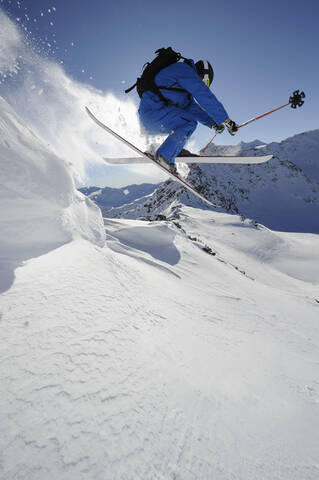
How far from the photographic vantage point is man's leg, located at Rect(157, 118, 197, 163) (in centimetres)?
482

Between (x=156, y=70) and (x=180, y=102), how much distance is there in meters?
0.75

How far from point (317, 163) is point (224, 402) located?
135399 mm

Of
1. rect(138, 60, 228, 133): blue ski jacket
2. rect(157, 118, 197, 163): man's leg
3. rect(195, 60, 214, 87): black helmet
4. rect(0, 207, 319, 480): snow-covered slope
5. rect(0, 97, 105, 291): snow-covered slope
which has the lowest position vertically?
rect(0, 207, 319, 480): snow-covered slope

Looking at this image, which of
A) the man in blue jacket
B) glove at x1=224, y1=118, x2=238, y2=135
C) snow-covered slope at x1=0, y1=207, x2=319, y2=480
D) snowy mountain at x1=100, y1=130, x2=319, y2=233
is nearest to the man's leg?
the man in blue jacket

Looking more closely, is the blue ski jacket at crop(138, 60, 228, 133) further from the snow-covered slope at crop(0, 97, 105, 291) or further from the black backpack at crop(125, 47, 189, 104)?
the snow-covered slope at crop(0, 97, 105, 291)

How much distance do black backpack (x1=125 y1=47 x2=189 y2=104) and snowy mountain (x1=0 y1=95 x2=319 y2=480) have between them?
265 cm

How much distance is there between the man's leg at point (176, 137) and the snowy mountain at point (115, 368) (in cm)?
258

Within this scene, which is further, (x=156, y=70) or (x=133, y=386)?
(x=156, y=70)

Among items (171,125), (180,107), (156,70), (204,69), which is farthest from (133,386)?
(204,69)

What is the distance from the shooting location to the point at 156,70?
422 cm

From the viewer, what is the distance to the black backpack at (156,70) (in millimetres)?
4121

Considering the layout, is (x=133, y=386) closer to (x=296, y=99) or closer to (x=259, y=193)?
(x=296, y=99)

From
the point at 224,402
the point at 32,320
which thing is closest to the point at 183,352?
the point at 224,402

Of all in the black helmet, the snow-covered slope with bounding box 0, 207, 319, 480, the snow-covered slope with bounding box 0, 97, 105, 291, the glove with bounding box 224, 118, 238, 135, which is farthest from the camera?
the black helmet
